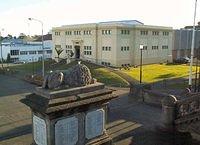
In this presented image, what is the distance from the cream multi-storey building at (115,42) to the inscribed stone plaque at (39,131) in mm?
44220

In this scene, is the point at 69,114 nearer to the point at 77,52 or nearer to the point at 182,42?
the point at 77,52

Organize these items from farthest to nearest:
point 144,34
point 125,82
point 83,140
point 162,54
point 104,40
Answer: point 162,54, point 144,34, point 104,40, point 125,82, point 83,140

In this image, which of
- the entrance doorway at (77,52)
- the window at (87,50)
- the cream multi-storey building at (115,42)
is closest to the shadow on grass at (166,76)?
the cream multi-storey building at (115,42)

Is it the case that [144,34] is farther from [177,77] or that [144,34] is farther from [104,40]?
[177,77]

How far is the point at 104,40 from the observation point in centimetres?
5753

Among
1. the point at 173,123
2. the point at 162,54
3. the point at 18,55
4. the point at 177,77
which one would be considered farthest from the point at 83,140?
the point at 18,55

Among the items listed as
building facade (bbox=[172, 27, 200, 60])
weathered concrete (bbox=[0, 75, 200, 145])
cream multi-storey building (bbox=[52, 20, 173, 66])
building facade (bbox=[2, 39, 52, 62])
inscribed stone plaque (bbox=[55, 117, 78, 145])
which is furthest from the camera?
building facade (bbox=[2, 39, 52, 62])

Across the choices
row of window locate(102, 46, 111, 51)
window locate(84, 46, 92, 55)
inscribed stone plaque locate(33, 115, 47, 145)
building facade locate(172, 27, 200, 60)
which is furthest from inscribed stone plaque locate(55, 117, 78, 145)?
building facade locate(172, 27, 200, 60)

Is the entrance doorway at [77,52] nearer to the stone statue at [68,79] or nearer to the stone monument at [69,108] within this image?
the stone monument at [69,108]

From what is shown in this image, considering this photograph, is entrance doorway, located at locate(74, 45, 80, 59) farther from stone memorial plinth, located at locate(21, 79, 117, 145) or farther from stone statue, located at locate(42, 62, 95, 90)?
stone statue, located at locate(42, 62, 95, 90)

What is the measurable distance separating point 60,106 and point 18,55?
286 feet

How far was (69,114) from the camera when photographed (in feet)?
36.5

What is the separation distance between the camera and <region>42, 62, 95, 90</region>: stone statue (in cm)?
1101

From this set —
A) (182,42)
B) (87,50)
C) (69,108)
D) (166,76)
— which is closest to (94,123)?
(69,108)
